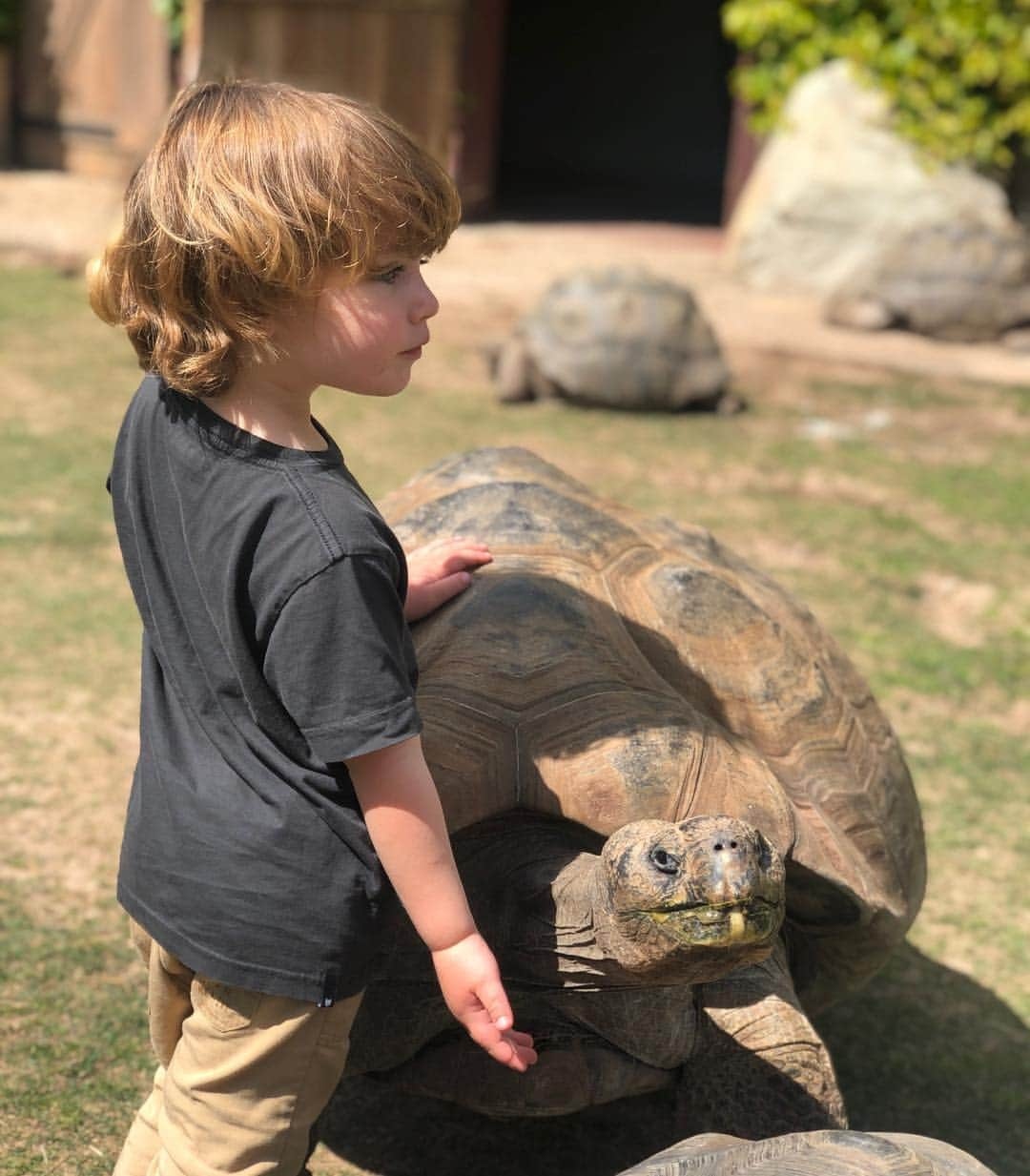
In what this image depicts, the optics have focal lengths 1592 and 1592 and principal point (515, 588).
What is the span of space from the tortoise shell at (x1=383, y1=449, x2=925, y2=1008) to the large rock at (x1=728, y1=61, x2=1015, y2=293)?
6.36 metres

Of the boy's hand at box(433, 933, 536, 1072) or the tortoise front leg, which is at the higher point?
the boy's hand at box(433, 933, 536, 1072)

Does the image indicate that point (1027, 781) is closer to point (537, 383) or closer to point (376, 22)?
point (537, 383)

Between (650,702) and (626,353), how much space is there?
14.5ft

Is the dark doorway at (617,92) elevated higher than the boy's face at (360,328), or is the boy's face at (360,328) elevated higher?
the boy's face at (360,328)

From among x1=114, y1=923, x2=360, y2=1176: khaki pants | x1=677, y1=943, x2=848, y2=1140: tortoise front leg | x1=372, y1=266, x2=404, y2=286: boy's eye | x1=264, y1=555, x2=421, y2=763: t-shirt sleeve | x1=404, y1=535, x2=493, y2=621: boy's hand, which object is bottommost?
x1=677, y1=943, x2=848, y2=1140: tortoise front leg

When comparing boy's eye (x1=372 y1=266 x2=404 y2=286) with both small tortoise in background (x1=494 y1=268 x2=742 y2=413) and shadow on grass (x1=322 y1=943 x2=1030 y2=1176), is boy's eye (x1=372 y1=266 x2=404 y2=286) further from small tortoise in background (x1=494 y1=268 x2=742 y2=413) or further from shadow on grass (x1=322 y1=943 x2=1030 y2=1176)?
small tortoise in background (x1=494 y1=268 x2=742 y2=413)

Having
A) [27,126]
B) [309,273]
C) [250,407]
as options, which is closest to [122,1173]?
[250,407]

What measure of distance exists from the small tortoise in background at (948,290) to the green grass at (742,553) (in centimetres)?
101

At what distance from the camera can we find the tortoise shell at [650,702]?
6.01 feet

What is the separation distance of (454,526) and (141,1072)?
870 millimetres

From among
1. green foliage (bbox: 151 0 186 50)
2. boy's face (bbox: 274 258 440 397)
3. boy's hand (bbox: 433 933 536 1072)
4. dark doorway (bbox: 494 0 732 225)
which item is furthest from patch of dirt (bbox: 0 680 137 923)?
dark doorway (bbox: 494 0 732 225)

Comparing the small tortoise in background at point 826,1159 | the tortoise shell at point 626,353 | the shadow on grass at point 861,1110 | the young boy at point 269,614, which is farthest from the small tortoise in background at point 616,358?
the small tortoise in background at point 826,1159

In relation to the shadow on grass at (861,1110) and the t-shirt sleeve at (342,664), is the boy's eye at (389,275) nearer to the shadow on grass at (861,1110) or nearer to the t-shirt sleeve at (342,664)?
the t-shirt sleeve at (342,664)

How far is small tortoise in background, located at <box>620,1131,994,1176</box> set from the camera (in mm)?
1507
